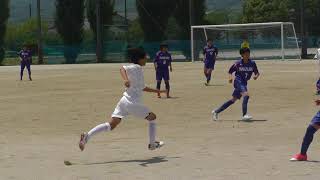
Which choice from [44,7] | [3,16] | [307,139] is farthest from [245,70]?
[44,7]

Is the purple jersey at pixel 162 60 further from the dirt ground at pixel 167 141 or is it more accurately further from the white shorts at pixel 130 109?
the white shorts at pixel 130 109

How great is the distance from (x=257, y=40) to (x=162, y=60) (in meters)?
29.6

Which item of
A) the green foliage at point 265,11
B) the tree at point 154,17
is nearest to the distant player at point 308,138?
the tree at point 154,17

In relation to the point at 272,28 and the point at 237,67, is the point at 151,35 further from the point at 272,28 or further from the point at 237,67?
the point at 237,67

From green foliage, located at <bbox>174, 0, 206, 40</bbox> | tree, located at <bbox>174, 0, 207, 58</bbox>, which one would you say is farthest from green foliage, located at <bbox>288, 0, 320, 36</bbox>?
green foliage, located at <bbox>174, 0, 206, 40</bbox>

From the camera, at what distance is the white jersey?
9.69 meters

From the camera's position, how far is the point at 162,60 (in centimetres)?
2139

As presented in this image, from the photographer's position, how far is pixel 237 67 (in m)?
14.4

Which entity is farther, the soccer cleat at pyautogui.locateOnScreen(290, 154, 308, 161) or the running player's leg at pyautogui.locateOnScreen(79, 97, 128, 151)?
the running player's leg at pyautogui.locateOnScreen(79, 97, 128, 151)

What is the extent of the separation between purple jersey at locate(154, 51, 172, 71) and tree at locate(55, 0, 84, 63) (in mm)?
48598

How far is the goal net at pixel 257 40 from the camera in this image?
4844 centimetres

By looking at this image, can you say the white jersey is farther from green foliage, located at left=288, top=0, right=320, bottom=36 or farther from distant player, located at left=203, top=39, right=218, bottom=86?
green foliage, located at left=288, top=0, right=320, bottom=36

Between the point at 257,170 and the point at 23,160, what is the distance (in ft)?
11.2

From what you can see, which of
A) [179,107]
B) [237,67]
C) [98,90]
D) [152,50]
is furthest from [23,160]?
[152,50]
